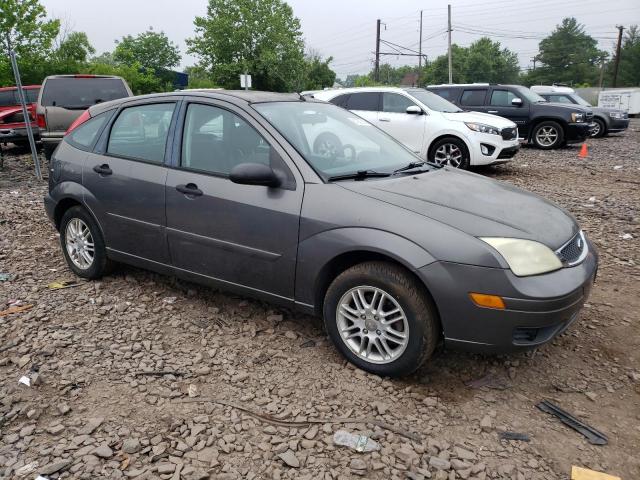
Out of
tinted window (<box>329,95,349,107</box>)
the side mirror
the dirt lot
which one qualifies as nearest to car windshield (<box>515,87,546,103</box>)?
tinted window (<box>329,95,349,107</box>)

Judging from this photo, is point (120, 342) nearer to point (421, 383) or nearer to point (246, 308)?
point (246, 308)

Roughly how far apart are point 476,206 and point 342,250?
0.86m

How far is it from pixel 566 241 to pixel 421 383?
1.20 m

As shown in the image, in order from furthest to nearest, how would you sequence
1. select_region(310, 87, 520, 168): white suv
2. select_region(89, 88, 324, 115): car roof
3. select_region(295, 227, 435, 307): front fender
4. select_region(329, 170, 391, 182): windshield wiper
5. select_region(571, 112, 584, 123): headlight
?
select_region(571, 112, 584, 123): headlight → select_region(310, 87, 520, 168): white suv → select_region(89, 88, 324, 115): car roof → select_region(329, 170, 391, 182): windshield wiper → select_region(295, 227, 435, 307): front fender

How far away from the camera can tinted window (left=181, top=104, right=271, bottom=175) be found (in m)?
3.60

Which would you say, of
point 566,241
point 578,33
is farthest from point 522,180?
point 578,33

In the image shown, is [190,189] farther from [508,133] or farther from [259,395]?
[508,133]

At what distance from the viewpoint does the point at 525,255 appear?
2.85 meters

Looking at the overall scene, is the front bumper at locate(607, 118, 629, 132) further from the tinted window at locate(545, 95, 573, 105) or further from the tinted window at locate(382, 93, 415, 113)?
the tinted window at locate(382, 93, 415, 113)

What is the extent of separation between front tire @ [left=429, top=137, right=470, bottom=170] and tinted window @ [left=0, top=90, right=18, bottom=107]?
1095 centimetres

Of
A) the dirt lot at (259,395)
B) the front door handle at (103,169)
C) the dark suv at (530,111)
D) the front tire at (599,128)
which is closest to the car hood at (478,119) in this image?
the dark suv at (530,111)

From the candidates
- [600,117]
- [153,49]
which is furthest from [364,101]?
[153,49]

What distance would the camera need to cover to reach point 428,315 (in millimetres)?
2912

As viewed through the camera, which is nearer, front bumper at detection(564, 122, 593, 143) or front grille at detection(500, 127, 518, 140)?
front grille at detection(500, 127, 518, 140)
